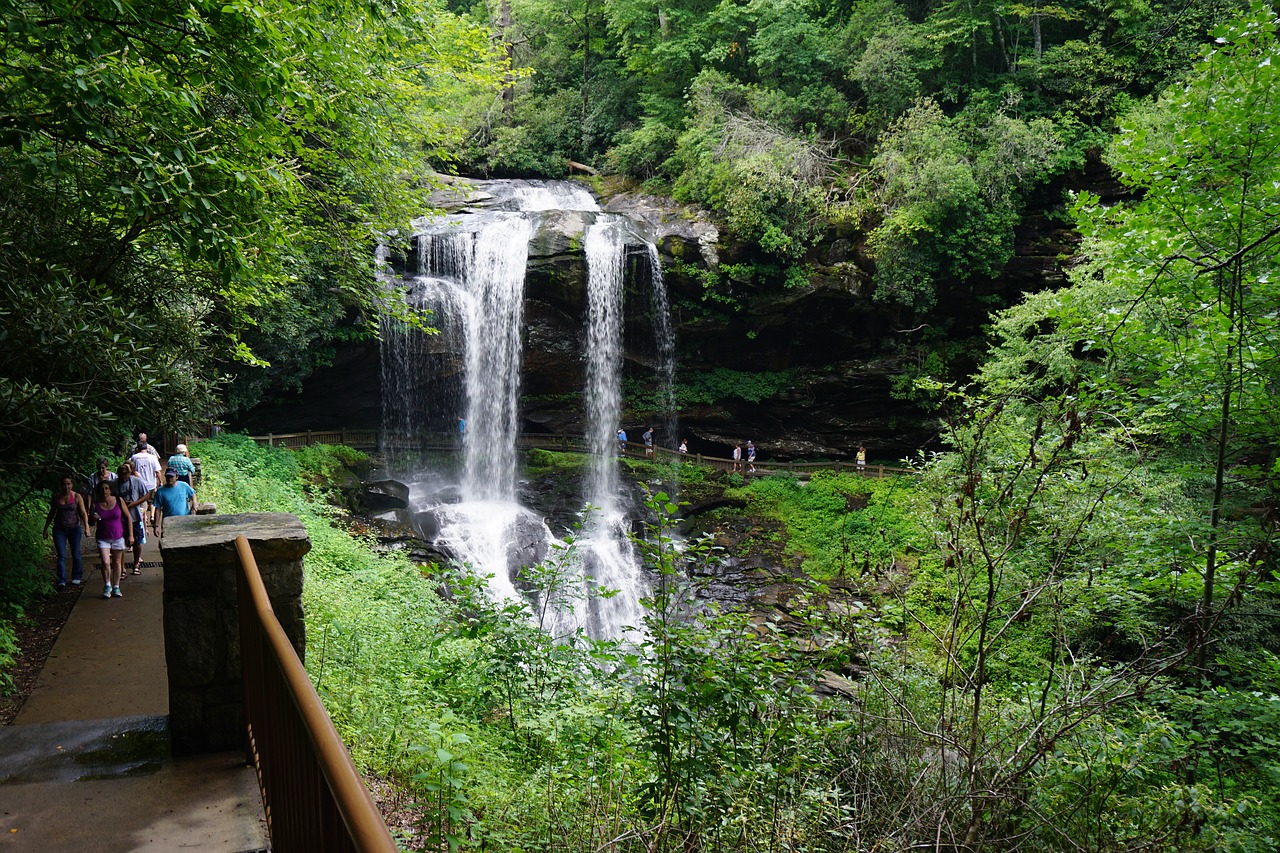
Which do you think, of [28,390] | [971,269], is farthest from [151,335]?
[971,269]

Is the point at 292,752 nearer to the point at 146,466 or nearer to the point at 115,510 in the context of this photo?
the point at 115,510

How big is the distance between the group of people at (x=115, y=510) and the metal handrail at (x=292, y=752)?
17.9 feet

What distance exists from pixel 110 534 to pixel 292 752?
23.4 feet

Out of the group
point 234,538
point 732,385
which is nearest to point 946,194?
point 732,385

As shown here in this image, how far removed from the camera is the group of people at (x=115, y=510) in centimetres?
763

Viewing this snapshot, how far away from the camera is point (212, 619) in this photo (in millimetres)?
3559

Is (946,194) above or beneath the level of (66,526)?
above

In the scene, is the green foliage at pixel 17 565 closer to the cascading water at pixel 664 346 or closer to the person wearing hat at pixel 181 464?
the person wearing hat at pixel 181 464

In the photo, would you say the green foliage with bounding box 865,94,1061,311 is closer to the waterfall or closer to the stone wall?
the waterfall

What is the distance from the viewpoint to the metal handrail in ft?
4.64

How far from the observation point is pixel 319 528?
40.2ft

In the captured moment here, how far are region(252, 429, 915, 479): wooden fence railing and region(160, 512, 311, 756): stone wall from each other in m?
20.2

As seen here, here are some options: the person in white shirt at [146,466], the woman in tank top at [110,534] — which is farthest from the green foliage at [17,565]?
the person in white shirt at [146,466]

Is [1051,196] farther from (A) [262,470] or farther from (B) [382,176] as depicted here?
(A) [262,470]
